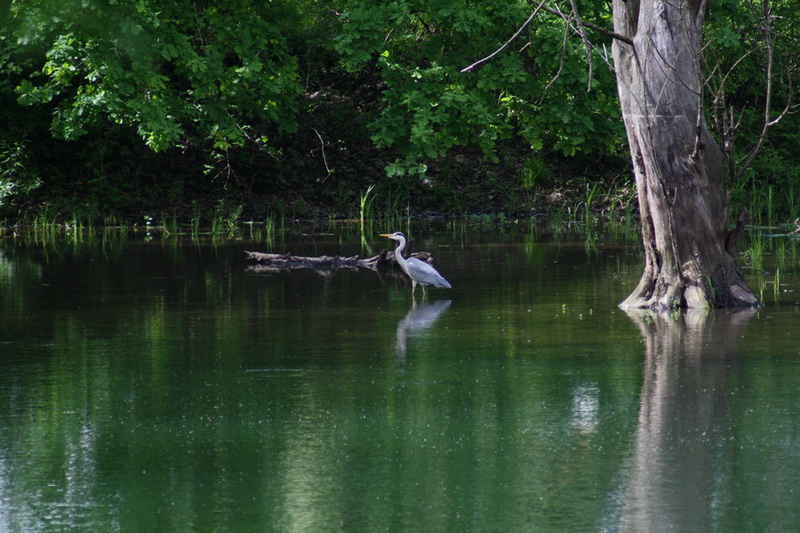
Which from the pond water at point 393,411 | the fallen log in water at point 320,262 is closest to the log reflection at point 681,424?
the pond water at point 393,411

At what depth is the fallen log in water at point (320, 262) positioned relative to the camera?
56.7 feet

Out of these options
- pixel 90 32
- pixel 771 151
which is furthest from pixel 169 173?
pixel 771 151

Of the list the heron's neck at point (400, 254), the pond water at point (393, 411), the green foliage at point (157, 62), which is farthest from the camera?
the green foliage at point (157, 62)

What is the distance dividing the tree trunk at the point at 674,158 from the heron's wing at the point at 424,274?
9.12ft

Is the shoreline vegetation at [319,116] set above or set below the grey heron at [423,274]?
above

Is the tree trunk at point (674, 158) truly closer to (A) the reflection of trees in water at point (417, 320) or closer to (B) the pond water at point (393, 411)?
(B) the pond water at point (393, 411)

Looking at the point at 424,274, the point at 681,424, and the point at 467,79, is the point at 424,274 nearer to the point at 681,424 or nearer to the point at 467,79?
the point at 681,424

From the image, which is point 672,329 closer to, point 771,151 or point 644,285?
point 644,285

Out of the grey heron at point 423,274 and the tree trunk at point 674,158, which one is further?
the grey heron at point 423,274

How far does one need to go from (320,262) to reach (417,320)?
550 cm

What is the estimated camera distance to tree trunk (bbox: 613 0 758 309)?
11578 millimetres

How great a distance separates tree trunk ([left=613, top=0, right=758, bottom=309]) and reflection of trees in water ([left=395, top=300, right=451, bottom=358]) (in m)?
2.12

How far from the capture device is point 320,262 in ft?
57.0

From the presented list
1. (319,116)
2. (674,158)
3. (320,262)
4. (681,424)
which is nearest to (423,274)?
(320,262)
